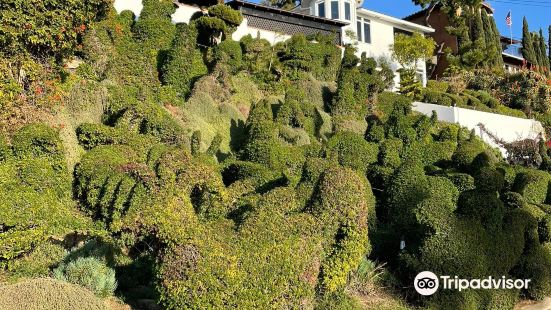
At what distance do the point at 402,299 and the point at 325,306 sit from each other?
1.73m

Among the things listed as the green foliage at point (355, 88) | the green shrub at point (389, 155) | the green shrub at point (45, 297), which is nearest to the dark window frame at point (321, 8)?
the green foliage at point (355, 88)

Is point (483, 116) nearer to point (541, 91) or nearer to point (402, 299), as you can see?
point (541, 91)

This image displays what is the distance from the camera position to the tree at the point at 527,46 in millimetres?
44812

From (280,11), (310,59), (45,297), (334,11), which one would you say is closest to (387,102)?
(310,59)

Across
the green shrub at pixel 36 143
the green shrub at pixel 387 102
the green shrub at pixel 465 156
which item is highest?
the green shrub at pixel 387 102

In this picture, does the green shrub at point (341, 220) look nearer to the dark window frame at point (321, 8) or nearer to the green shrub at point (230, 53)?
the green shrub at point (230, 53)

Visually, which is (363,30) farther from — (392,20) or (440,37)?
(440,37)

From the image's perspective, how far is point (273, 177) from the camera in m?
11.6

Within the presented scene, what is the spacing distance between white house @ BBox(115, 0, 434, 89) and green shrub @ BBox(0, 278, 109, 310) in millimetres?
15905

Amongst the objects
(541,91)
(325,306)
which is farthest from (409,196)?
(541,91)

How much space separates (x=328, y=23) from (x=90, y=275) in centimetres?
2320

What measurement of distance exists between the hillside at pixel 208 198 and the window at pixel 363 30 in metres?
15.8

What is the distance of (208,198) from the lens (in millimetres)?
8070

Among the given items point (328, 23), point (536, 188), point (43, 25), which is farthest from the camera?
point (328, 23)
